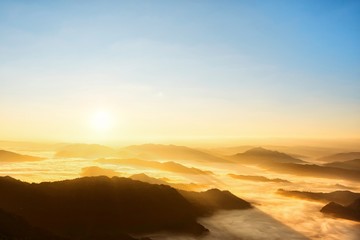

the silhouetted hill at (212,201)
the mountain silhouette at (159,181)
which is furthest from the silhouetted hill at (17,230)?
the mountain silhouette at (159,181)

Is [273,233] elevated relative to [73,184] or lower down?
lower down

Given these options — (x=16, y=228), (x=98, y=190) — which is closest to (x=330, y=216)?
(x=98, y=190)

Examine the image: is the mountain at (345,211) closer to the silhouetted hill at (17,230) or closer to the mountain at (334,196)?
the mountain at (334,196)

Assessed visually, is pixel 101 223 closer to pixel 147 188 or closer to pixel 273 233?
pixel 147 188

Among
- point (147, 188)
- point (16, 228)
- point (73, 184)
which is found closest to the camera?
point (16, 228)

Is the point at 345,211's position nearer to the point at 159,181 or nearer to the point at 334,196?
the point at 334,196

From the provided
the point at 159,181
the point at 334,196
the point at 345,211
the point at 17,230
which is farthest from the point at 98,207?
the point at 334,196
